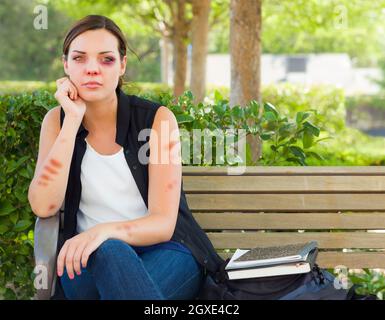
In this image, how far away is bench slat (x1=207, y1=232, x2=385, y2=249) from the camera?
3.72 meters

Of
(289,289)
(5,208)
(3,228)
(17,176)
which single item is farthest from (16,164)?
(289,289)

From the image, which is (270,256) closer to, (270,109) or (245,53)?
(270,109)

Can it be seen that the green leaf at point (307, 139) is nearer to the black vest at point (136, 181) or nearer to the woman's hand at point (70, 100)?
the black vest at point (136, 181)

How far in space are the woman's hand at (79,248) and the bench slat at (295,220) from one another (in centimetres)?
93

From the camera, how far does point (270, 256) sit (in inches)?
115

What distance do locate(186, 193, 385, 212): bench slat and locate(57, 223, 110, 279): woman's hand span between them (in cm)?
88

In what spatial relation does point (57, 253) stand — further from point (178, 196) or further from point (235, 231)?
point (235, 231)

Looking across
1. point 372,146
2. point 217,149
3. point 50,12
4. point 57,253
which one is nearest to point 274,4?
point 372,146

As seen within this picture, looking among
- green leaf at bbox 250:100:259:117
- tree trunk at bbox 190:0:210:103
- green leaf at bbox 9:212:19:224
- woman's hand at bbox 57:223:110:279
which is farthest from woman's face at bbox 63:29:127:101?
tree trunk at bbox 190:0:210:103

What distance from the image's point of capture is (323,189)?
12.1ft

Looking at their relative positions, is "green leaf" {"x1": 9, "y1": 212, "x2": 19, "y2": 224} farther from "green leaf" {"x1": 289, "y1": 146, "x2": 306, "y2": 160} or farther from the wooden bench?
"green leaf" {"x1": 289, "y1": 146, "x2": 306, "y2": 160}

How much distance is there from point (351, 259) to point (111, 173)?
1.23 m

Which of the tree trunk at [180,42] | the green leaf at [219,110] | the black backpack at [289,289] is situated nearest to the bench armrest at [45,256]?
the black backpack at [289,289]

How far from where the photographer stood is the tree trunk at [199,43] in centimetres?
1310
